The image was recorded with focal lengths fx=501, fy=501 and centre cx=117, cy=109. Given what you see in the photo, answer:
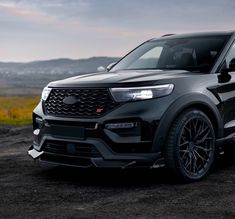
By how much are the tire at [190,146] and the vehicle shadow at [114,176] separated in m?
0.18

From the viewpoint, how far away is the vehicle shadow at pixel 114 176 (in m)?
5.66

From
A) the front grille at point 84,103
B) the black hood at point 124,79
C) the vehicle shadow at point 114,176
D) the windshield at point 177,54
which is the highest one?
the windshield at point 177,54

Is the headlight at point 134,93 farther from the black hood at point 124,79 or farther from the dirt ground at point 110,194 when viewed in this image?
the dirt ground at point 110,194

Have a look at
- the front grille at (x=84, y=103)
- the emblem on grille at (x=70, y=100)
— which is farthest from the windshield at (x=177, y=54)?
the emblem on grille at (x=70, y=100)

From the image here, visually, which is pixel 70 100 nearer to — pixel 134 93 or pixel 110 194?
pixel 134 93

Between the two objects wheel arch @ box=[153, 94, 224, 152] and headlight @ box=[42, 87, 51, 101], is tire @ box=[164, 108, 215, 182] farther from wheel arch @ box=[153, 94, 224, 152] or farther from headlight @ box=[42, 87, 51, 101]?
headlight @ box=[42, 87, 51, 101]

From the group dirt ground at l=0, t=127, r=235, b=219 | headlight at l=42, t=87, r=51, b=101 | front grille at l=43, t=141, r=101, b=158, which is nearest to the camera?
dirt ground at l=0, t=127, r=235, b=219

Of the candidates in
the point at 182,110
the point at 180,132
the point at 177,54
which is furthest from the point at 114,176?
the point at 177,54

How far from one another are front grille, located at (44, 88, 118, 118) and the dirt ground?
82 centimetres

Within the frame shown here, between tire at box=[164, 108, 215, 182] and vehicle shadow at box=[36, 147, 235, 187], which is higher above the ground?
tire at box=[164, 108, 215, 182]

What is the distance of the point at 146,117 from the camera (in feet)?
17.0

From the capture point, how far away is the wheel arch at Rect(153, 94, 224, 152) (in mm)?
5250

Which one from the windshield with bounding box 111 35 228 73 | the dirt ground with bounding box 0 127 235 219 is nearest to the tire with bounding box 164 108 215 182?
the dirt ground with bounding box 0 127 235 219

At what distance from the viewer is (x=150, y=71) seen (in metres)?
6.12
